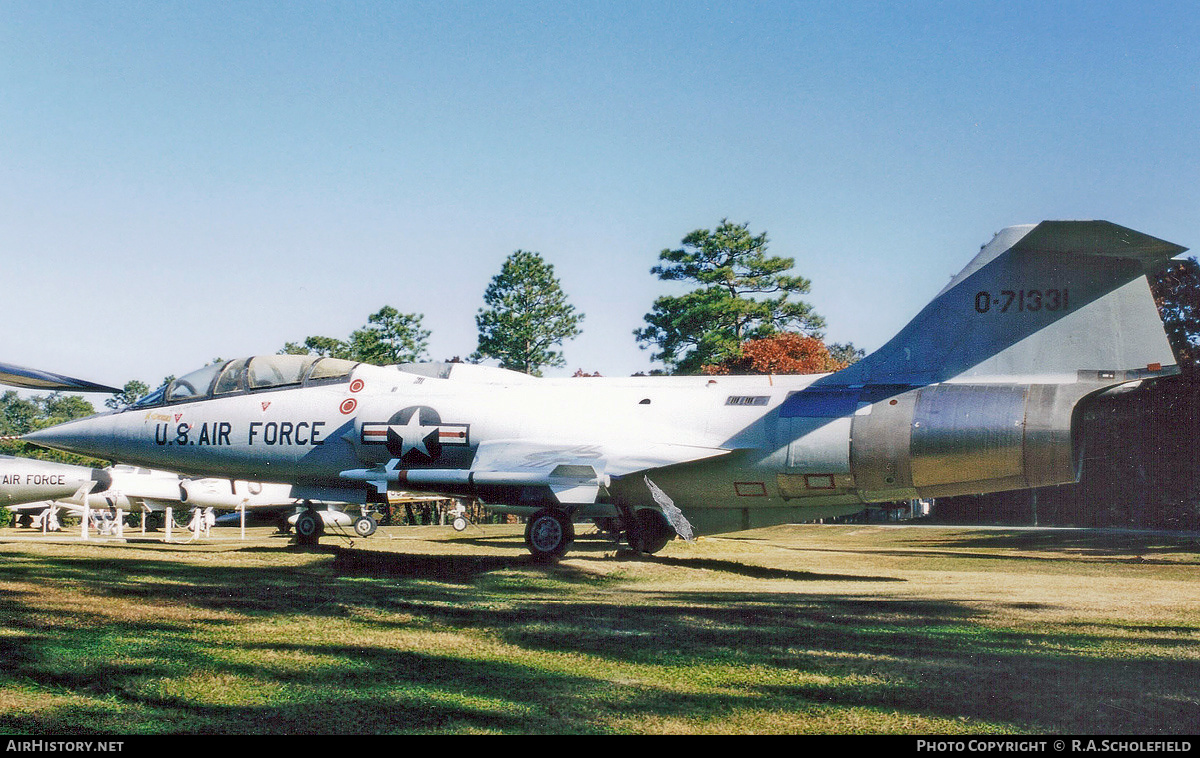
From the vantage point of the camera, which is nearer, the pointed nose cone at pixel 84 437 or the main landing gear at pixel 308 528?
the pointed nose cone at pixel 84 437

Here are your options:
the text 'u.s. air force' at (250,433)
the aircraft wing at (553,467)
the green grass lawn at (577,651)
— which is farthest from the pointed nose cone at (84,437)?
the aircraft wing at (553,467)

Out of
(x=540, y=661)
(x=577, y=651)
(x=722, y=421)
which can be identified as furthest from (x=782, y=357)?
(x=540, y=661)

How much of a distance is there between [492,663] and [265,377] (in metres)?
11.2

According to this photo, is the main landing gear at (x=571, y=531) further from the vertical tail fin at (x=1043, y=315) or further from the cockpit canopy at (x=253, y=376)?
the cockpit canopy at (x=253, y=376)

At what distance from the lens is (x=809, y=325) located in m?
48.1

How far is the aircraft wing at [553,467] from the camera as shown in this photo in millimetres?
12180

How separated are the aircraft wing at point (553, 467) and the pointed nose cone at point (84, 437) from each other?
219 inches

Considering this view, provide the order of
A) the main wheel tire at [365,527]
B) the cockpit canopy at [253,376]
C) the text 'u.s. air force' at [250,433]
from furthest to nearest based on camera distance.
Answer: the main wheel tire at [365,527], the cockpit canopy at [253,376], the text 'u.s. air force' at [250,433]

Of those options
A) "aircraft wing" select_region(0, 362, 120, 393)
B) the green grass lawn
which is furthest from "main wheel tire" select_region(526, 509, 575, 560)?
"aircraft wing" select_region(0, 362, 120, 393)

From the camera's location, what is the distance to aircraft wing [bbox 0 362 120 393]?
41.6 feet

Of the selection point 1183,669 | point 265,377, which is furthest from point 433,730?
point 265,377

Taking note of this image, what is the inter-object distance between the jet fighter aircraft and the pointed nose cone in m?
0.05

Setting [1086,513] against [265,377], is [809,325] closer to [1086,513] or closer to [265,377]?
[1086,513]

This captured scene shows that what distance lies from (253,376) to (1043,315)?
12996 mm
